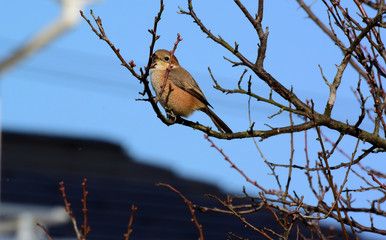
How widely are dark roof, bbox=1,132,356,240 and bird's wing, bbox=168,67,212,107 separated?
216 inches

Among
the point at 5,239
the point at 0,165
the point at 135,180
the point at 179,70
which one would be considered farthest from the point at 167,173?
the point at 179,70

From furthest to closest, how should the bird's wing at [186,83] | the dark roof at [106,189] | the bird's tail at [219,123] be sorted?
the dark roof at [106,189] → the bird's wing at [186,83] → the bird's tail at [219,123]

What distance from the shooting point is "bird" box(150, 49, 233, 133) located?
532 cm

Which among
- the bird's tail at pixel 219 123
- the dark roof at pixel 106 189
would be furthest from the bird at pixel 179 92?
the dark roof at pixel 106 189

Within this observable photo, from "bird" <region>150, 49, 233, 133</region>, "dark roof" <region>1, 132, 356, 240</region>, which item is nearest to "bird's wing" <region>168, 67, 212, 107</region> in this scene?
"bird" <region>150, 49, 233, 133</region>

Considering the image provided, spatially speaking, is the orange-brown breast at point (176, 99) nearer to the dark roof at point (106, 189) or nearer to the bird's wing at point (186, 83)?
the bird's wing at point (186, 83)

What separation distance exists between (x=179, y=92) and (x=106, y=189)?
810 centimetres

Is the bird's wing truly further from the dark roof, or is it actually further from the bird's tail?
the dark roof

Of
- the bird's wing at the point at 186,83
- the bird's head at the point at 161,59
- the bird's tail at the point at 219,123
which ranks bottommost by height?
the bird's tail at the point at 219,123

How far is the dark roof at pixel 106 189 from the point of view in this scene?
11.8 m

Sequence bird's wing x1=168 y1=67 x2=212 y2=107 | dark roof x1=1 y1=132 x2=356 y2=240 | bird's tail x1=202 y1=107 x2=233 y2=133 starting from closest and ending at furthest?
bird's tail x1=202 y1=107 x2=233 y2=133, bird's wing x1=168 y1=67 x2=212 y2=107, dark roof x1=1 y1=132 x2=356 y2=240

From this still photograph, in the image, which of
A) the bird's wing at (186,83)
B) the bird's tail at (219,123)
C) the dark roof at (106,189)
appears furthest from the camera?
the dark roof at (106,189)

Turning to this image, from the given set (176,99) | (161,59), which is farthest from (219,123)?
(161,59)

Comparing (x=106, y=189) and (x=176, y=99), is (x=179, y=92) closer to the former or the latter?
(x=176, y=99)
